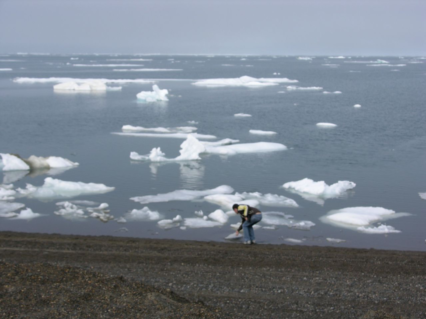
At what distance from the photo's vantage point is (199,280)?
26.6 ft

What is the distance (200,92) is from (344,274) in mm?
38733

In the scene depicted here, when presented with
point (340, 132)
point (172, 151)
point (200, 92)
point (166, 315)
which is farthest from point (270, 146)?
point (200, 92)

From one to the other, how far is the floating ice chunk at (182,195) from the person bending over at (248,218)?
12.5ft

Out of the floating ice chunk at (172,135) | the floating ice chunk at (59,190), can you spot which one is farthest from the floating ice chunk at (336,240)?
the floating ice chunk at (172,135)

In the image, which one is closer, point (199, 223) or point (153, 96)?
Result: point (199, 223)

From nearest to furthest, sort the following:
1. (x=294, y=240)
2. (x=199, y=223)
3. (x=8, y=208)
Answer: (x=294, y=240) → (x=199, y=223) → (x=8, y=208)

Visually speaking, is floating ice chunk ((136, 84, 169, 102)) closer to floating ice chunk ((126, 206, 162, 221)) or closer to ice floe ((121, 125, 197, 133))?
ice floe ((121, 125, 197, 133))

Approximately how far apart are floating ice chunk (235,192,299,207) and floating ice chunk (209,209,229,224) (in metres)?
1.42

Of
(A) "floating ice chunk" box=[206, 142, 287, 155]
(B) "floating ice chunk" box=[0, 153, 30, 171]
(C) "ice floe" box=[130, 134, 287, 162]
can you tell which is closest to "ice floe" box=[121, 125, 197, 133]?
(C) "ice floe" box=[130, 134, 287, 162]

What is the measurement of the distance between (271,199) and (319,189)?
1701 mm

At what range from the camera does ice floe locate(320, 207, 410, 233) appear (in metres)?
12.1

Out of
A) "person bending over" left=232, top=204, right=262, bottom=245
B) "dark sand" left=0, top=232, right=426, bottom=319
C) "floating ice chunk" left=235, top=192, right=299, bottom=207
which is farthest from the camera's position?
"floating ice chunk" left=235, top=192, right=299, bottom=207

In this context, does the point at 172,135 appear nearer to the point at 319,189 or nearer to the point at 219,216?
the point at 319,189

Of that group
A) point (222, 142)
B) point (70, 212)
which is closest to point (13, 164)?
point (70, 212)
